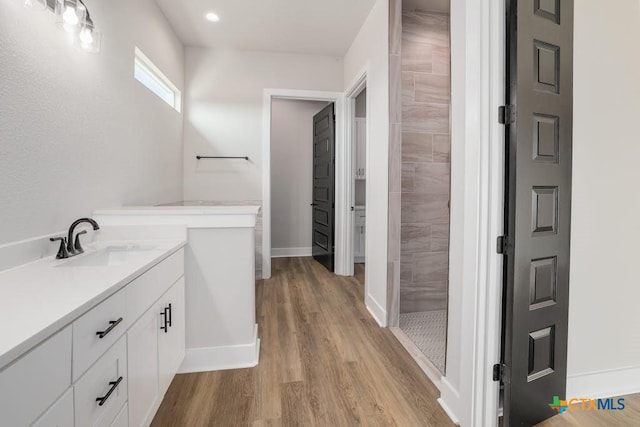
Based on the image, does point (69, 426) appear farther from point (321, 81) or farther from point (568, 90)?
point (321, 81)

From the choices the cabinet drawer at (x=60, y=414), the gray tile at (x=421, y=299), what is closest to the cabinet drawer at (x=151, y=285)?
the cabinet drawer at (x=60, y=414)

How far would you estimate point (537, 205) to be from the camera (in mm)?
1321

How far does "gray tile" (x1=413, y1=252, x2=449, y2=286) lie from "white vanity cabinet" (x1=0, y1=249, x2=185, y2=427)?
199 centimetres

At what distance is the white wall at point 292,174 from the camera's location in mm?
4914

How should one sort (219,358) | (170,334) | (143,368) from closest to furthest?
(143,368)
(170,334)
(219,358)

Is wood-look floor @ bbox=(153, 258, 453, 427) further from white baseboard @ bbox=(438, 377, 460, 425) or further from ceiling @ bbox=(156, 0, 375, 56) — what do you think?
ceiling @ bbox=(156, 0, 375, 56)

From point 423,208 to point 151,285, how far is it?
2211 mm

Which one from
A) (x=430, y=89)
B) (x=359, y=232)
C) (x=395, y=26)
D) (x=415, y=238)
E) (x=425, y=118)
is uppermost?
(x=395, y=26)

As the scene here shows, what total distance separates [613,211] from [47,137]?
2.83 metres

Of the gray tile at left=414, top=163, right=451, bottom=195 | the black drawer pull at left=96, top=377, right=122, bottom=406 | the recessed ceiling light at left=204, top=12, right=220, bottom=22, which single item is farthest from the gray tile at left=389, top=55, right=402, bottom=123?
the black drawer pull at left=96, top=377, right=122, bottom=406

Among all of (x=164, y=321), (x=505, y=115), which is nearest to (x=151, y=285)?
(x=164, y=321)

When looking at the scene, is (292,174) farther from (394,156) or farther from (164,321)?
(164,321)

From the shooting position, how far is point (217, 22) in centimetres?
304

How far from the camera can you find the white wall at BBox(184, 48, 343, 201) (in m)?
3.60
